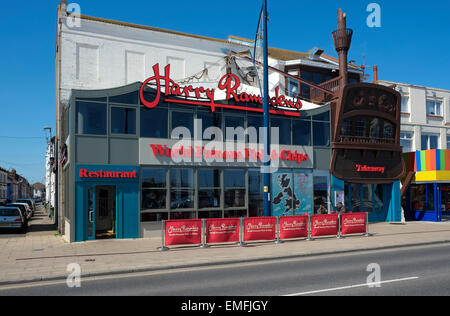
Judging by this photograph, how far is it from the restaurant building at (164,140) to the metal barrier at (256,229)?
12.2 feet

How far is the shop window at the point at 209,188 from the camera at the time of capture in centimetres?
2098

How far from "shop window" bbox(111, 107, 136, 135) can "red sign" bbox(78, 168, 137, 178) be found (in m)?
1.89

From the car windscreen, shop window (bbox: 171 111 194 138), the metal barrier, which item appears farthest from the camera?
the car windscreen

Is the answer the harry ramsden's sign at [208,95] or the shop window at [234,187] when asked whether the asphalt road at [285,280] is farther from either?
the harry ramsden's sign at [208,95]

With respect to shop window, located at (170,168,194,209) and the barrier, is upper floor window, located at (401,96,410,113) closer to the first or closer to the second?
shop window, located at (170,168,194,209)

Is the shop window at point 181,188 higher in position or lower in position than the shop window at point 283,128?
lower

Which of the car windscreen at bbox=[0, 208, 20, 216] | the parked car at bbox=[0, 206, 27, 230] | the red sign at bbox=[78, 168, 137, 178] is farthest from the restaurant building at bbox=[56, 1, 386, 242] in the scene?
the car windscreen at bbox=[0, 208, 20, 216]

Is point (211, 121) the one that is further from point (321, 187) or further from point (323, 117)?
point (321, 187)

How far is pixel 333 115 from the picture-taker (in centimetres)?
2559

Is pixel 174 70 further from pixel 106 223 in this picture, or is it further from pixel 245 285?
pixel 245 285

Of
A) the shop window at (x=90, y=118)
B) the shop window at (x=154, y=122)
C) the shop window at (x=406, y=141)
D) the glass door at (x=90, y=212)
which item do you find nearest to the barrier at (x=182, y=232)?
the glass door at (x=90, y=212)

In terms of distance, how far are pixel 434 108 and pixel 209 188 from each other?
26.2 metres

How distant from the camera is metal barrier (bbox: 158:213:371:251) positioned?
16.0 metres
